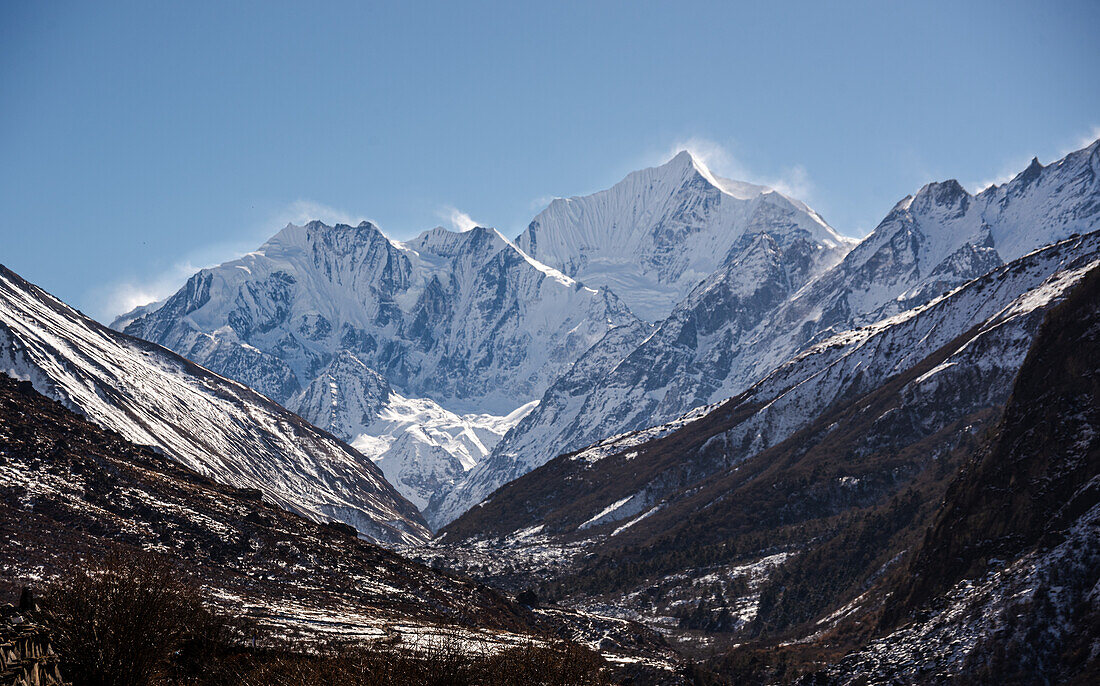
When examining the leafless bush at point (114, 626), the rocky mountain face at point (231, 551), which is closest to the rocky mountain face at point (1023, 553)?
the rocky mountain face at point (231, 551)

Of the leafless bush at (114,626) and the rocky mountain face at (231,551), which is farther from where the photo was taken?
the rocky mountain face at (231,551)

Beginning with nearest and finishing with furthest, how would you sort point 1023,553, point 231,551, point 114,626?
1. point 114,626
2. point 1023,553
3. point 231,551

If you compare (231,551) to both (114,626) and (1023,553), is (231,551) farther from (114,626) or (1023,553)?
(1023,553)

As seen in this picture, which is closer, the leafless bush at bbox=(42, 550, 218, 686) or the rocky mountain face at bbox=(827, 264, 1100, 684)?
the leafless bush at bbox=(42, 550, 218, 686)

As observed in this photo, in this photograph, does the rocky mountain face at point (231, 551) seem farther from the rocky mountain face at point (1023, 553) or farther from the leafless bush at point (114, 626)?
the rocky mountain face at point (1023, 553)

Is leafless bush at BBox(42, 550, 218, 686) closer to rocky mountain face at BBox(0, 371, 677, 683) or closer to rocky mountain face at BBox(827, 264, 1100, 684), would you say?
rocky mountain face at BBox(0, 371, 677, 683)

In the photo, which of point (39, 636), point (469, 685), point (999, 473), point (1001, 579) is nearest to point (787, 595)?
point (999, 473)

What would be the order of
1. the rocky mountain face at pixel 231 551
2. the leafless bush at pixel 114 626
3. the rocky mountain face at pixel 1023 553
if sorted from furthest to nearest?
the rocky mountain face at pixel 231 551 → the rocky mountain face at pixel 1023 553 → the leafless bush at pixel 114 626

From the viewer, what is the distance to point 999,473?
347ft

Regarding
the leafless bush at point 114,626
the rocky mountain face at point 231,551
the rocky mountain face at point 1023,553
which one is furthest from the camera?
the rocky mountain face at point 231,551

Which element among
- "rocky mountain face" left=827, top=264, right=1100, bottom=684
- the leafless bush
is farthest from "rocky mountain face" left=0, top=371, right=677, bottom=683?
"rocky mountain face" left=827, top=264, right=1100, bottom=684

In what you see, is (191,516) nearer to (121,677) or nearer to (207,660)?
(207,660)

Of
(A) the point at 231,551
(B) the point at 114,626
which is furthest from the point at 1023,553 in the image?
(A) the point at 231,551

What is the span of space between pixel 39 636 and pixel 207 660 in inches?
686
